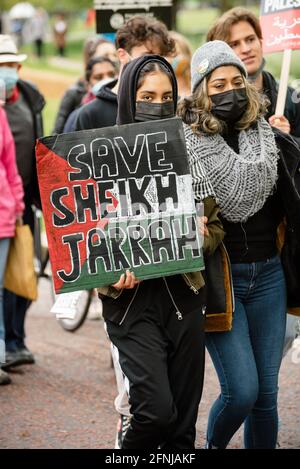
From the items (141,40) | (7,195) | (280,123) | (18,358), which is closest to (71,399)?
(18,358)

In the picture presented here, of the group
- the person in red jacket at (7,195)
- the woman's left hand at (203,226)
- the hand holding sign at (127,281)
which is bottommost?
the person in red jacket at (7,195)

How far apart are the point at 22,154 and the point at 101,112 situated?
4.57 ft

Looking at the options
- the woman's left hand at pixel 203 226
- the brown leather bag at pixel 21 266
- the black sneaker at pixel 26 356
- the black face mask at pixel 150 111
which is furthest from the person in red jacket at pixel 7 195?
the woman's left hand at pixel 203 226

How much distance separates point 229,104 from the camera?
4.66 metres

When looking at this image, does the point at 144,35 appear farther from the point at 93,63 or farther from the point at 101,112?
the point at 93,63

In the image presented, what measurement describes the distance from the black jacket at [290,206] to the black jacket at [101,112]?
1.68m

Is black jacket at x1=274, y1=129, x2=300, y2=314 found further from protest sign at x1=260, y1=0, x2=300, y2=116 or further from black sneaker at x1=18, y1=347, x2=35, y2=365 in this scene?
black sneaker at x1=18, y1=347, x2=35, y2=365

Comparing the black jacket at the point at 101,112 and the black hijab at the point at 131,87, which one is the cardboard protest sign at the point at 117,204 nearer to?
the black hijab at the point at 131,87

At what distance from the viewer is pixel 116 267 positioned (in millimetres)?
4336

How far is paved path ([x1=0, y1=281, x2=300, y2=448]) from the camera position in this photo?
5.95 m

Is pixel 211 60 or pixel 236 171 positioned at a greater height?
pixel 211 60

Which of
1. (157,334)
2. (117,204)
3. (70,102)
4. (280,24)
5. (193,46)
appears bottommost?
(193,46)

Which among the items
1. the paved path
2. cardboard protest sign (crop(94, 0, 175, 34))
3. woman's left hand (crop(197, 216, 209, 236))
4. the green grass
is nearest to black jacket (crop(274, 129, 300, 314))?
woman's left hand (crop(197, 216, 209, 236))

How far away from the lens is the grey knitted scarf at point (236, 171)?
4.61 metres
